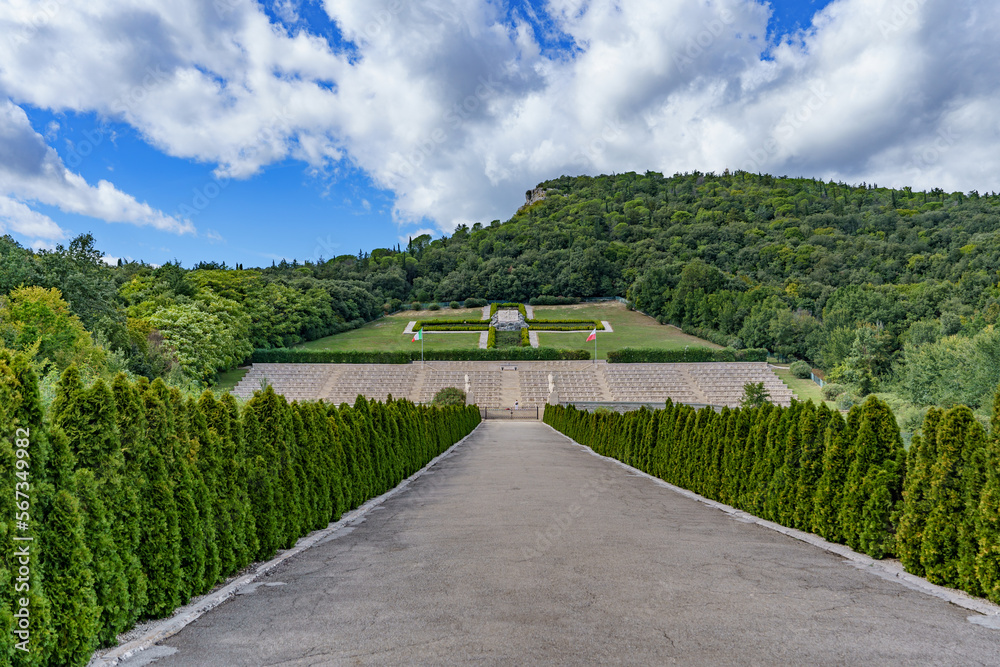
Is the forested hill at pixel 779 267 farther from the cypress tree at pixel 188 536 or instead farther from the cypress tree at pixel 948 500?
the cypress tree at pixel 188 536

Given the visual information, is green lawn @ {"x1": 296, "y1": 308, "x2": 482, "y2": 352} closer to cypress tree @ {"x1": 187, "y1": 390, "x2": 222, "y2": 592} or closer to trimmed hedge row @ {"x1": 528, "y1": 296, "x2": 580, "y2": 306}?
trimmed hedge row @ {"x1": 528, "y1": 296, "x2": 580, "y2": 306}

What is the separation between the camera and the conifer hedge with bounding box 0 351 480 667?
9.30ft

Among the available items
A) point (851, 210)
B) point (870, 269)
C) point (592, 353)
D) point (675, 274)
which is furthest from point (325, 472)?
point (851, 210)

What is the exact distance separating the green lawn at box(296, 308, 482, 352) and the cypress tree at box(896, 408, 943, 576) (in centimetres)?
5291

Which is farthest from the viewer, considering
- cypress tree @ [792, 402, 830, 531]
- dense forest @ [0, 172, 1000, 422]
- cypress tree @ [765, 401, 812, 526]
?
dense forest @ [0, 172, 1000, 422]

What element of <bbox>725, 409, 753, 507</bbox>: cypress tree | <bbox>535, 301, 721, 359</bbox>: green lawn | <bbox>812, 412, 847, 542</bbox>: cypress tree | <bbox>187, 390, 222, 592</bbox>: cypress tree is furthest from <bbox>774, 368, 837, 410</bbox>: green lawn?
<bbox>187, 390, 222, 592</bbox>: cypress tree

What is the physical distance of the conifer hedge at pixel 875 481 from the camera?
428 centimetres

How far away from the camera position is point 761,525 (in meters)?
6.83

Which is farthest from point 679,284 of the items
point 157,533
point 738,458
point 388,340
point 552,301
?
point 157,533

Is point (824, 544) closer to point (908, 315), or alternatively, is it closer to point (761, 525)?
point (761, 525)

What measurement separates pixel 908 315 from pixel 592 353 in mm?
27480

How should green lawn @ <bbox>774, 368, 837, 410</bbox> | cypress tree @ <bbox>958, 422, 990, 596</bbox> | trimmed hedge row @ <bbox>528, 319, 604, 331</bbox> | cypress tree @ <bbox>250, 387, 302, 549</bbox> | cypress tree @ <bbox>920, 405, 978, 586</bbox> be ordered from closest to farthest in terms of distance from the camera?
cypress tree @ <bbox>958, 422, 990, 596</bbox> < cypress tree @ <bbox>920, 405, 978, 586</bbox> < cypress tree @ <bbox>250, 387, 302, 549</bbox> < green lawn @ <bbox>774, 368, 837, 410</bbox> < trimmed hedge row @ <bbox>528, 319, 604, 331</bbox>

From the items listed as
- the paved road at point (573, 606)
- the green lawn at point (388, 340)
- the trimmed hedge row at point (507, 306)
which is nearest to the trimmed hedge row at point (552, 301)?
the trimmed hedge row at point (507, 306)

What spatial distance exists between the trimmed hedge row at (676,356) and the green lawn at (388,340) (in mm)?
14551
